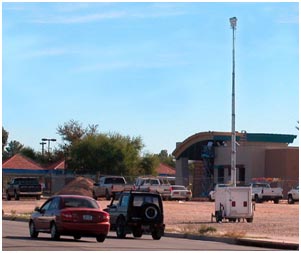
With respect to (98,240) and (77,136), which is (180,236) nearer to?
(98,240)

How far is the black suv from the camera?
2706cm

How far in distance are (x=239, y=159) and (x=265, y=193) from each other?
14.7 m

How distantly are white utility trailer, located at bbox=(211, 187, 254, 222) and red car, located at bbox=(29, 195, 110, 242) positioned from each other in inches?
461

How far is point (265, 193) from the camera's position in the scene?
63.4m

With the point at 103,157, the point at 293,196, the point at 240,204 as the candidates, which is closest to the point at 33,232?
the point at 240,204

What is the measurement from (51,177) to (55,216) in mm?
60108

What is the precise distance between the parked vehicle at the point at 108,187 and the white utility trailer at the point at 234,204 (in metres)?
27.1

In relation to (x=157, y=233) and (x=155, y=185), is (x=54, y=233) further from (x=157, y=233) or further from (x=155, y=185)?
(x=155, y=185)

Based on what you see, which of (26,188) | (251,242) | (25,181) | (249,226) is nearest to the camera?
(251,242)

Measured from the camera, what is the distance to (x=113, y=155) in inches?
3816

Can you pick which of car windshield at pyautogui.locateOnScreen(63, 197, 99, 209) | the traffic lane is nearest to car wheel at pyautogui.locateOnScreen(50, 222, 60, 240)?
the traffic lane

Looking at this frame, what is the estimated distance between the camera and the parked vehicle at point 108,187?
63062 mm

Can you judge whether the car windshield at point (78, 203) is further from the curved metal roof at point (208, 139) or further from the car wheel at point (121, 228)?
the curved metal roof at point (208, 139)

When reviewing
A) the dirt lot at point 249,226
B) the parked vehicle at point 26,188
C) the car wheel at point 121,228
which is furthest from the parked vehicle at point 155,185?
the car wheel at point 121,228
